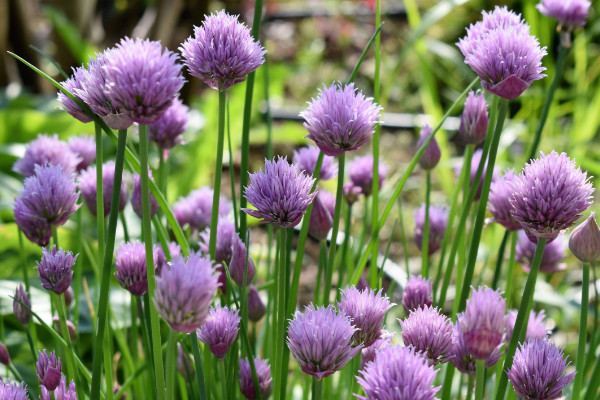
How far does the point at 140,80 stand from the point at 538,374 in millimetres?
338

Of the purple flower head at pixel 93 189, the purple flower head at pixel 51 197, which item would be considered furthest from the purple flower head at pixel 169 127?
the purple flower head at pixel 51 197

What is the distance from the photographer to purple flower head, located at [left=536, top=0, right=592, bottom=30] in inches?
29.0

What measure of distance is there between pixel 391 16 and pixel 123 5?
1.41m

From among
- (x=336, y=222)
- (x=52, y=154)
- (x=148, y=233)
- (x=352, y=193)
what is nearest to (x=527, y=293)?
(x=336, y=222)

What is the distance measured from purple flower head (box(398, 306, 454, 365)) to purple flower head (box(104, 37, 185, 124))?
0.23 metres

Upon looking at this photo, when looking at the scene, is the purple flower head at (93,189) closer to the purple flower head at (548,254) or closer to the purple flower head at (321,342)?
the purple flower head at (321,342)

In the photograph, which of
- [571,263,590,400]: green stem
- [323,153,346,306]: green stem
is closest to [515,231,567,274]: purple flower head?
[571,263,590,400]: green stem

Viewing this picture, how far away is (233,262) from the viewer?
566 mm

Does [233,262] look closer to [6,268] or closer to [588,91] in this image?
[6,268]

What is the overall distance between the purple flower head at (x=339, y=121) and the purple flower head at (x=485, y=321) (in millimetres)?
155

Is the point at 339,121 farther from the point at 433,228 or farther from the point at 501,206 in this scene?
the point at 433,228

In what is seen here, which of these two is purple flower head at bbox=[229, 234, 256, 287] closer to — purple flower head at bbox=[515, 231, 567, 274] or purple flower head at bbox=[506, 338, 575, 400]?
purple flower head at bbox=[506, 338, 575, 400]

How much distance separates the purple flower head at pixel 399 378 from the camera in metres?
0.37

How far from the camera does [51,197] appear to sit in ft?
1.83
